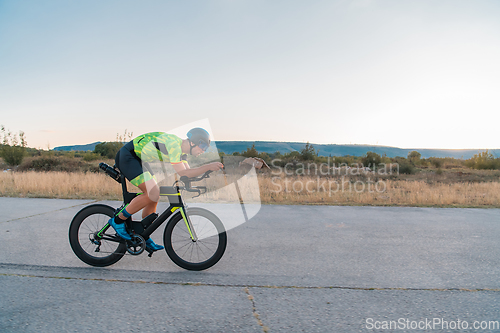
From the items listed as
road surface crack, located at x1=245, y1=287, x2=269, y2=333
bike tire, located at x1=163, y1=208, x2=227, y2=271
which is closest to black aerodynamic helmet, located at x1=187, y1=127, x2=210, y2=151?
bike tire, located at x1=163, y1=208, x2=227, y2=271

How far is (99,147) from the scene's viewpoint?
4319 centimetres

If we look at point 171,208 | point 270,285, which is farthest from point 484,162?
point 171,208

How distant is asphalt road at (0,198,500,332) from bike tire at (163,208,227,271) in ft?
0.51

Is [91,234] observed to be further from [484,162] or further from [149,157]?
[484,162]

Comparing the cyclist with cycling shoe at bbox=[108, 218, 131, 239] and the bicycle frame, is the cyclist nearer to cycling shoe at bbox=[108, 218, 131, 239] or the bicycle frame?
cycling shoe at bbox=[108, 218, 131, 239]

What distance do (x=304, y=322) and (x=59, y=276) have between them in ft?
9.34

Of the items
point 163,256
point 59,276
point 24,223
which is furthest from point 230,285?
point 24,223

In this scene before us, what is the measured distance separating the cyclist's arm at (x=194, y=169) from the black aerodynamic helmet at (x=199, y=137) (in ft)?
0.96

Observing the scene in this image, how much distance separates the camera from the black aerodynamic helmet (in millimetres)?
3779

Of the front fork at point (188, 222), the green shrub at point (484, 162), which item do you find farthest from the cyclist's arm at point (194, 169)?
the green shrub at point (484, 162)

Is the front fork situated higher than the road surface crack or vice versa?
the front fork

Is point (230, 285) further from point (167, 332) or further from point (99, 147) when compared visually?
point (99, 147)

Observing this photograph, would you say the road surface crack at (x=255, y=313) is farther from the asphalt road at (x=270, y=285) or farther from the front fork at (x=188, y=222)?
the front fork at (x=188, y=222)

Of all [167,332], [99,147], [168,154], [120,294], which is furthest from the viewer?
[99,147]
